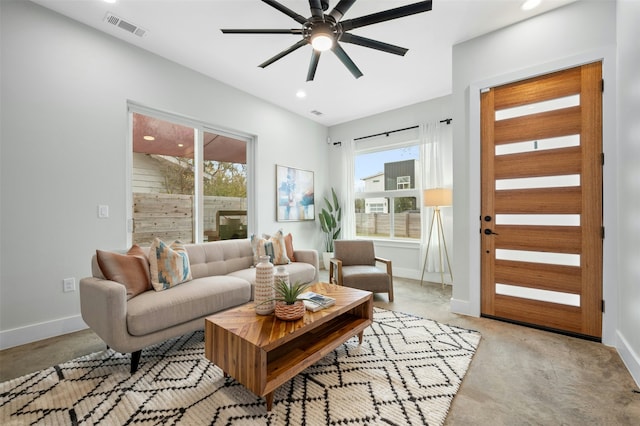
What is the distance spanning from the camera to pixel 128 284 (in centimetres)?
214

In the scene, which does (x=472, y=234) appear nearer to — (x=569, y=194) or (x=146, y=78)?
(x=569, y=194)

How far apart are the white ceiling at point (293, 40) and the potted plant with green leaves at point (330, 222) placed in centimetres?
201

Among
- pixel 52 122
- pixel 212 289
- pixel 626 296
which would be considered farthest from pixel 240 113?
pixel 626 296

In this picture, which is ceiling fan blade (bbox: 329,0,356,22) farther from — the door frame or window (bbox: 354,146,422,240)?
window (bbox: 354,146,422,240)

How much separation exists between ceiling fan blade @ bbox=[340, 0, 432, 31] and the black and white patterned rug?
2.47 m

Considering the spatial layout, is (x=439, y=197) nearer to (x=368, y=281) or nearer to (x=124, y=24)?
(x=368, y=281)

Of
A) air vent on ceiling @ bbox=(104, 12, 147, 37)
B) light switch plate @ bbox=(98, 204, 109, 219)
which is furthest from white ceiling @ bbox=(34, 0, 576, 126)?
light switch plate @ bbox=(98, 204, 109, 219)

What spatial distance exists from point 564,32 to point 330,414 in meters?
3.62

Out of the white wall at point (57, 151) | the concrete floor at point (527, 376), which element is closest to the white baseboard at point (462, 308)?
the concrete floor at point (527, 376)

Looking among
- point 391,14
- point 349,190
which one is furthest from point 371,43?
point 349,190

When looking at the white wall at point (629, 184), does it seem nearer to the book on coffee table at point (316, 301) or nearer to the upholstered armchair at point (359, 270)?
the upholstered armchair at point (359, 270)

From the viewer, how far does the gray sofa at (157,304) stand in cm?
185

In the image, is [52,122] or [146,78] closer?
[52,122]

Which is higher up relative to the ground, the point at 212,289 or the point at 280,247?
the point at 280,247
